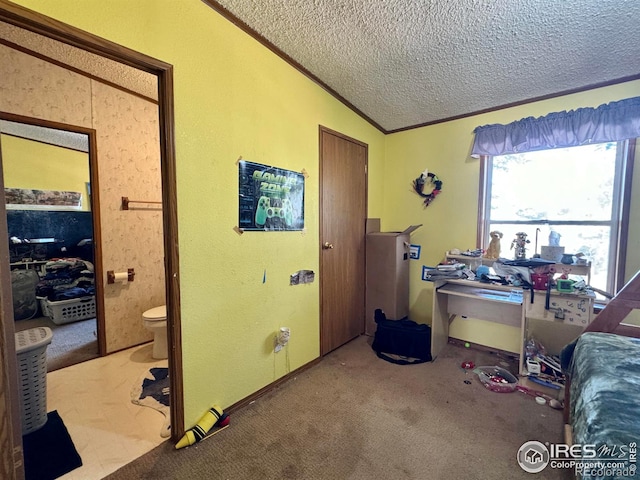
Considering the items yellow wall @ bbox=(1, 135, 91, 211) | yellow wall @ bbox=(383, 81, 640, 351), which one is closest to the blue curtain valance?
yellow wall @ bbox=(383, 81, 640, 351)

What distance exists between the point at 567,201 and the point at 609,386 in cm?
189

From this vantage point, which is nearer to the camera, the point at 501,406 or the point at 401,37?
→ the point at 401,37

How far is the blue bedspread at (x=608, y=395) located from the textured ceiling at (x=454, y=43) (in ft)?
5.88

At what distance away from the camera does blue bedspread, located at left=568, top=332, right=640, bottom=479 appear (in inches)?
30.5

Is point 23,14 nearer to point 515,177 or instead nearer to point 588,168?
point 515,177

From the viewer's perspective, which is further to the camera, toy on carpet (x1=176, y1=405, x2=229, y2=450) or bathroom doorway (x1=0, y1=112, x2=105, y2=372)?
bathroom doorway (x1=0, y1=112, x2=105, y2=372)

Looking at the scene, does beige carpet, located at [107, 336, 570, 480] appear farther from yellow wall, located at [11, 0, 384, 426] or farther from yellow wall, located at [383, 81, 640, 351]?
yellow wall, located at [383, 81, 640, 351]

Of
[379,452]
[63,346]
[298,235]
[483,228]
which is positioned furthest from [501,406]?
[63,346]

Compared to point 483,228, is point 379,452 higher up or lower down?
lower down

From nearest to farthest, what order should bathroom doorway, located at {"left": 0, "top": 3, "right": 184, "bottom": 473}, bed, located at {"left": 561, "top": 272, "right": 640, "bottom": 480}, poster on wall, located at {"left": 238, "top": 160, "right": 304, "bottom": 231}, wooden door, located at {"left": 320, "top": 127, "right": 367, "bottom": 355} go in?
bed, located at {"left": 561, "top": 272, "right": 640, "bottom": 480} < bathroom doorway, located at {"left": 0, "top": 3, "right": 184, "bottom": 473} < poster on wall, located at {"left": 238, "top": 160, "right": 304, "bottom": 231} < wooden door, located at {"left": 320, "top": 127, "right": 367, "bottom": 355}

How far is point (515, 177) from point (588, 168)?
1.62 ft

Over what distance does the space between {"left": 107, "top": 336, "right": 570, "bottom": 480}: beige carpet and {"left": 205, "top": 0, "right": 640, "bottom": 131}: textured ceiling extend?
7.97 feet

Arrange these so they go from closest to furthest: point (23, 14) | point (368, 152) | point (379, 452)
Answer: point (23, 14) < point (379, 452) < point (368, 152)

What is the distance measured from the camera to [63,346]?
8.66 ft
